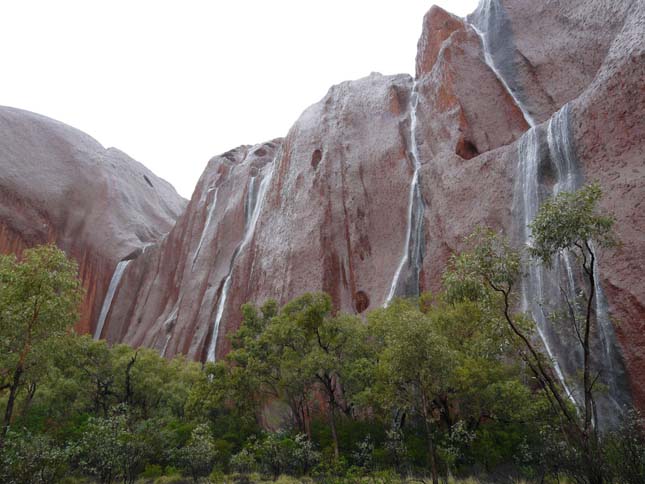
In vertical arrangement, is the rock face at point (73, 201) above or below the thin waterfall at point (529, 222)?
above

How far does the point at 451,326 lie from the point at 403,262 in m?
9.82

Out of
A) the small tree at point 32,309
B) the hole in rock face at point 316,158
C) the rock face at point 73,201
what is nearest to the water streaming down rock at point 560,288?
the small tree at point 32,309

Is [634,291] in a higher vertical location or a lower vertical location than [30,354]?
higher

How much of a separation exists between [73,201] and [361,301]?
45.4 m

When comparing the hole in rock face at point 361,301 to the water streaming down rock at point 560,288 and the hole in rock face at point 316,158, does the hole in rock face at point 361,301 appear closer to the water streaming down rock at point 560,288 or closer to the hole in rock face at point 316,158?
the water streaming down rock at point 560,288

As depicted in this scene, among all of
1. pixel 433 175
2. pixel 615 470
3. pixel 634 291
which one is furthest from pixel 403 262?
pixel 615 470

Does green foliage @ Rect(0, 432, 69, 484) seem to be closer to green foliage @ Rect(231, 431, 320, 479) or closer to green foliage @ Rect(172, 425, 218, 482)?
green foliage @ Rect(172, 425, 218, 482)

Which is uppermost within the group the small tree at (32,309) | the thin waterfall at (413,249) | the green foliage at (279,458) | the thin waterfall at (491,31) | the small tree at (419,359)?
the thin waterfall at (491,31)

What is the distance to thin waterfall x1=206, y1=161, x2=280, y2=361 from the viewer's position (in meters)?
35.2

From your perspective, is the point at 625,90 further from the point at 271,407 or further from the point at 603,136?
the point at 271,407

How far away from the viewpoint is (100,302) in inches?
2047

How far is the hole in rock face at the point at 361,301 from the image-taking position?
1107 inches

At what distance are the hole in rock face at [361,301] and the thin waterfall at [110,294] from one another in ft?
109

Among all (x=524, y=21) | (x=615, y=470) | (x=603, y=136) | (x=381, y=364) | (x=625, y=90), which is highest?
(x=524, y=21)
